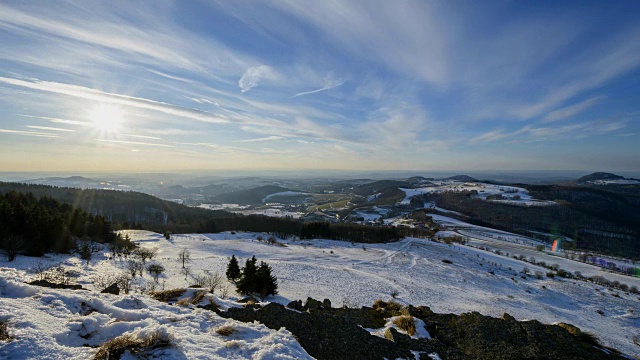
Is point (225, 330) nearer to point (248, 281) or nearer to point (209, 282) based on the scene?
point (248, 281)

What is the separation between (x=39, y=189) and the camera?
4887 inches

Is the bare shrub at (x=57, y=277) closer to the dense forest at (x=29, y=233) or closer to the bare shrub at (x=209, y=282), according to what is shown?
the dense forest at (x=29, y=233)

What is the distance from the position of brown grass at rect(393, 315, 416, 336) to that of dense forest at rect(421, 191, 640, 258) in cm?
16541

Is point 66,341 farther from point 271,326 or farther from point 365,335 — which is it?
point 365,335

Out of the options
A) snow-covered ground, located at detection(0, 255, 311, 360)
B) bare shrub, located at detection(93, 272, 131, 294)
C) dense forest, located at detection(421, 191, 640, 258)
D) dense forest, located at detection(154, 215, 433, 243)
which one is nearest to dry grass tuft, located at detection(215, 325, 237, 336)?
snow-covered ground, located at detection(0, 255, 311, 360)

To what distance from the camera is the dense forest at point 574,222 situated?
14025cm

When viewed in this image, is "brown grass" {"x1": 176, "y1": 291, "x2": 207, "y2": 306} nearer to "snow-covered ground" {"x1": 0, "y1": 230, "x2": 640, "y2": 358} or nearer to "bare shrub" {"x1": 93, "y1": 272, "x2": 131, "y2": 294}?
"snow-covered ground" {"x1": 0, "y1": 230, "x2": 640, "y2": 358}

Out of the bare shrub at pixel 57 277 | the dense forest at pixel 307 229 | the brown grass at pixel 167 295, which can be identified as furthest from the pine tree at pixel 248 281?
the dense forest at pixel 307 229

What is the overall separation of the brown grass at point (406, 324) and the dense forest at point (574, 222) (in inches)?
6512

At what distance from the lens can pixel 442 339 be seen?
12.5 m

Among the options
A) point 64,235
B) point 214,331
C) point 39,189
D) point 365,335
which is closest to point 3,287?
point 214,331

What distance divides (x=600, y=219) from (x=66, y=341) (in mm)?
233941

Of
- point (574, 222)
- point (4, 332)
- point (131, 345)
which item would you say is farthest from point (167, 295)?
point (574, 222)

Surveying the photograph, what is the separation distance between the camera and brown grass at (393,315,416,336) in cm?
1263
